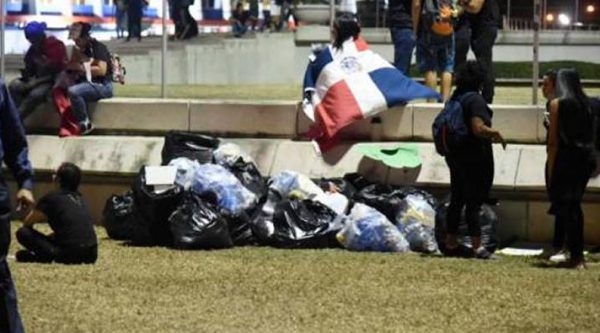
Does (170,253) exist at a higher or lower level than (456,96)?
lower

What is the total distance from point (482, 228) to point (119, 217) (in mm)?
3215

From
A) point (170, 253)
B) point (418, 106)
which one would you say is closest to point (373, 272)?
point (170, 253)

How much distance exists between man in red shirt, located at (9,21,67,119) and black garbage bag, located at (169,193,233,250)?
3.09 m

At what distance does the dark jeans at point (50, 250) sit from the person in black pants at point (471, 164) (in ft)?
9.60

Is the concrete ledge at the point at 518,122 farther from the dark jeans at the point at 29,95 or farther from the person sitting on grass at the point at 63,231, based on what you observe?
the dark jeans at the point at 29,95

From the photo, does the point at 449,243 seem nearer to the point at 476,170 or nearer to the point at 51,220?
the point at 476,170

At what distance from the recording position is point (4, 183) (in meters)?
7.71

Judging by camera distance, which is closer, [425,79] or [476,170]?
[476,170]

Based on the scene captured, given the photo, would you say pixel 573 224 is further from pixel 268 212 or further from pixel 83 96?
pixel 83 96

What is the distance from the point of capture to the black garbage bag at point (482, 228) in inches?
504

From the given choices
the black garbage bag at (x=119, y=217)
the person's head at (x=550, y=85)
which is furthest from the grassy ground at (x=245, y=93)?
the person's head at (x=550, y=85)

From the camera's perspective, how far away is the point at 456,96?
41.4 ft

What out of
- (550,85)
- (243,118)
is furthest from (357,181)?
(550,85)

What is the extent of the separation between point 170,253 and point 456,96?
270 cm
